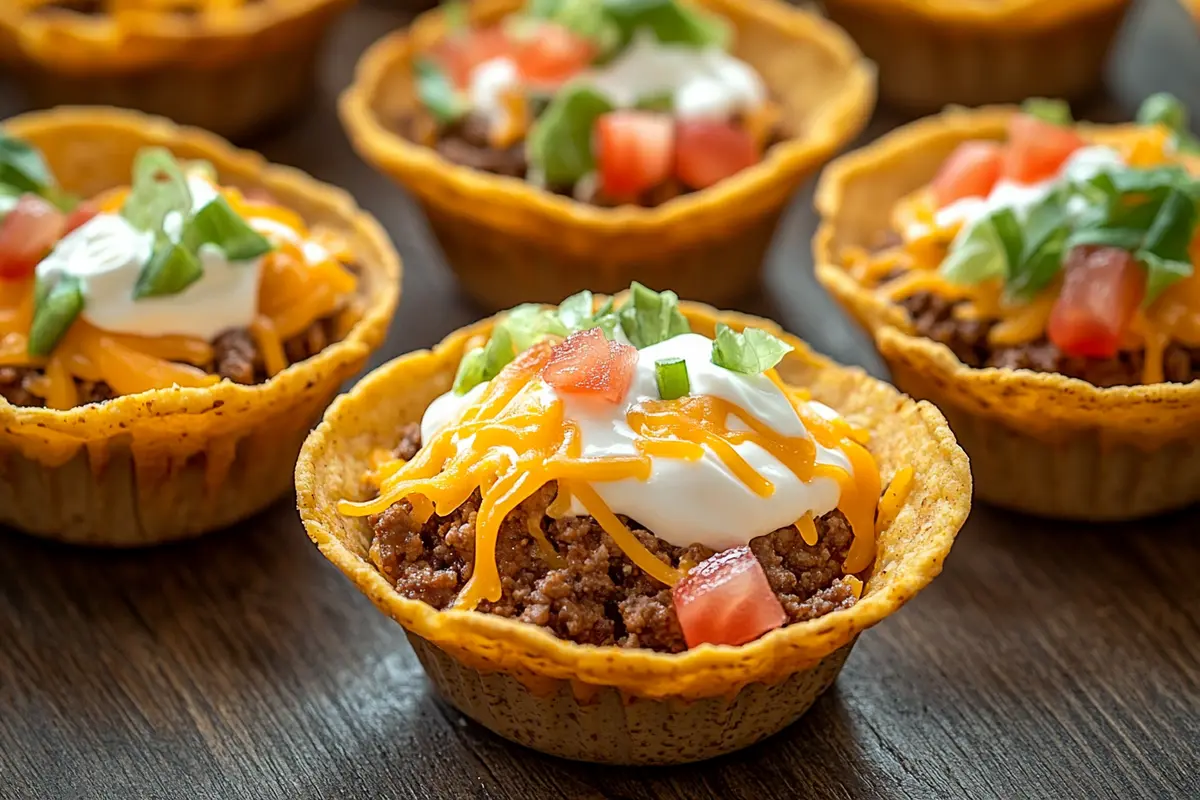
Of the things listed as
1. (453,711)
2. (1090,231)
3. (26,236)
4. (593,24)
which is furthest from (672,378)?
(593,24)

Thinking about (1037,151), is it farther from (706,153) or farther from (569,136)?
(569,136)

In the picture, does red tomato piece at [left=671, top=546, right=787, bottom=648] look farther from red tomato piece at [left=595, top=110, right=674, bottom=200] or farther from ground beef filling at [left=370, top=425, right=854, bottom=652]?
red tomato piece at [left=595, top=110, right=674, bottom=200]

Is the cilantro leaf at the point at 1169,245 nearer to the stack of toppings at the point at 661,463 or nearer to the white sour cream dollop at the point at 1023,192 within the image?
the white sour cream dollop at the point at 1023,192

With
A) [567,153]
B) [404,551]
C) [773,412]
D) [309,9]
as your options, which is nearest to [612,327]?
[773,412]

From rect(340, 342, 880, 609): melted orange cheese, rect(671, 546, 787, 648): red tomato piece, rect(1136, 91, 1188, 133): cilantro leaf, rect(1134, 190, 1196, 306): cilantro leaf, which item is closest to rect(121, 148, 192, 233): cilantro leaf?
rect(340, 342, 880, 609): melted orange cheese


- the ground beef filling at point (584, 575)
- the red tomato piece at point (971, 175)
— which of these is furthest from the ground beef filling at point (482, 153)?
the ground beef filling at point (584, 575)

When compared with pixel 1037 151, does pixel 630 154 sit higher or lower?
lower

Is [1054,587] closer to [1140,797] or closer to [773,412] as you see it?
[1140,797]
